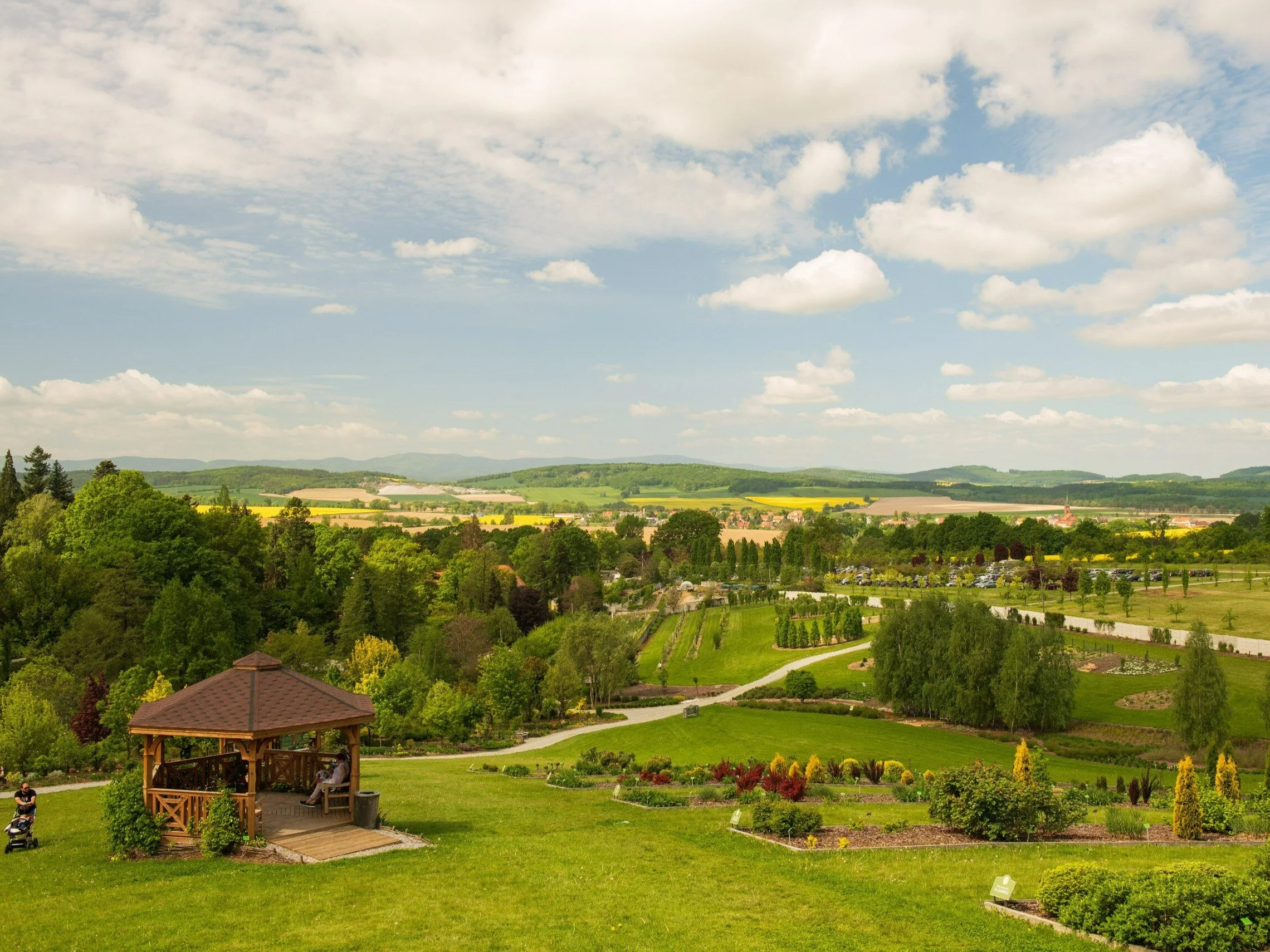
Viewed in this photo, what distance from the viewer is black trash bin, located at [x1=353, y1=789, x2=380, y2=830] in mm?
16000

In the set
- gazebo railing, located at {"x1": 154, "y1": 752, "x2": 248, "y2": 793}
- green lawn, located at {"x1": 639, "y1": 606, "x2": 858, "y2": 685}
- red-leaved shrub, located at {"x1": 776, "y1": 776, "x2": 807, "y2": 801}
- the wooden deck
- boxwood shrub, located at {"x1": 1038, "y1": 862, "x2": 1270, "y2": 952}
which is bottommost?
green lawn, located at {"x1": 639, "y1": 606, "x2": 858, "y2": 685}

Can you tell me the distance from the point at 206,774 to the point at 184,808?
3.02 meters

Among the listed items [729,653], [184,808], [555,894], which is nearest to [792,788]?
[555,894]

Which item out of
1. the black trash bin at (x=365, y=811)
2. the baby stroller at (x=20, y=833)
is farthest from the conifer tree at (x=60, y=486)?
the black trash bin at (x=365, y=811)

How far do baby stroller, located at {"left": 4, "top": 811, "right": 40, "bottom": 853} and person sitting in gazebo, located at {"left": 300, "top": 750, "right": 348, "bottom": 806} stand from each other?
5.32 metres

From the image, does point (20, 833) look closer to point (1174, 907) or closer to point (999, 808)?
point (999, 808)

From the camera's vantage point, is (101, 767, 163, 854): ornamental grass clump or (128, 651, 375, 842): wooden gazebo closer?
(101, 767, 163, 854): ornamental grass clump

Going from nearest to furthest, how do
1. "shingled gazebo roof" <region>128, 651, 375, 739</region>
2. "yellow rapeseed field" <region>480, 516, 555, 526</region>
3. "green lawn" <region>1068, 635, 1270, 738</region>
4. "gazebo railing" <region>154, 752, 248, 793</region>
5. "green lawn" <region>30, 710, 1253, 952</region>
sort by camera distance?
"green lawn" <region>30, 710, 1253, 952</region>, "shingled gazebo roof" <region>128, 651, 375, 739</region>, "gazebo railing" <region>154, 752, 248, 793</region>, "green lawn" <region>1068, 635, 1270, 738</region>, "yellow rapeseed field" <region>480, 516, 555, 526</region>

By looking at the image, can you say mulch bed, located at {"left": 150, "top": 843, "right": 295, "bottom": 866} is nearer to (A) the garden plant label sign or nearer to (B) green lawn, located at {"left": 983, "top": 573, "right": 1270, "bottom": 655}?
(A) the garden plant label sign

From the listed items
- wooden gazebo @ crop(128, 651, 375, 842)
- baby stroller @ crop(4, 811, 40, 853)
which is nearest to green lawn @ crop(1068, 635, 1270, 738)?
wooden gazebo @ crop(128, 651, 375, 842)

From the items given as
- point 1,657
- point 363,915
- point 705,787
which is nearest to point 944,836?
point 705,787

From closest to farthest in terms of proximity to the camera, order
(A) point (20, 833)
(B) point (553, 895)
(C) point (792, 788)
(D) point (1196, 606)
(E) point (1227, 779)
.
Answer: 1. (B) point (553, 895)
2. (A) point (20, 833)
3. (C) point (792, 788)
4. (E) point (1227, 779)
5. (D) point (1196, 606)

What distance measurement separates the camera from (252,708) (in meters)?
15.3

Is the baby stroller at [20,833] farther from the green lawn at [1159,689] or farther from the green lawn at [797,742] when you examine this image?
the green lawn at [1159,689]
